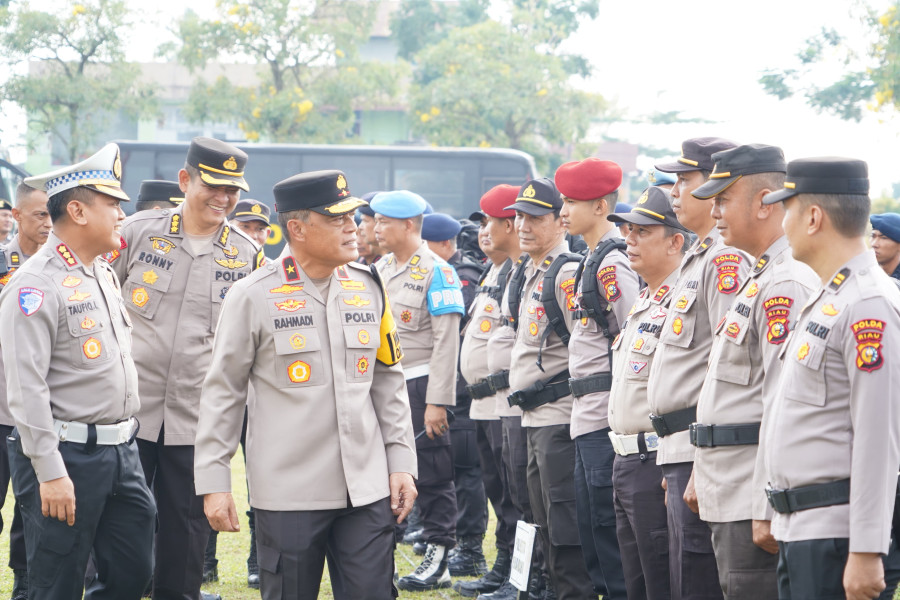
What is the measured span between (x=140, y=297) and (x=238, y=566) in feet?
8.82

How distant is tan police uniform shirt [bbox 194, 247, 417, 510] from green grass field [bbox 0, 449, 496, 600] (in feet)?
8.88

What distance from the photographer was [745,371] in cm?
354

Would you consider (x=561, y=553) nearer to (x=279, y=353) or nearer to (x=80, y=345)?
(x=279, y=353)

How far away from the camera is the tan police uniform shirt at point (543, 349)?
211 inches

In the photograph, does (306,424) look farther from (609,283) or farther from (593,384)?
(609,283)

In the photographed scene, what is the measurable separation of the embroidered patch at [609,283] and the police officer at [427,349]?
1750mm

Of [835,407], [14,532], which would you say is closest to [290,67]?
[14,532]

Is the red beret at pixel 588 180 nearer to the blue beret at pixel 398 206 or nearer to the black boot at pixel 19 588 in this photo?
the blue beret at pixel 398 206

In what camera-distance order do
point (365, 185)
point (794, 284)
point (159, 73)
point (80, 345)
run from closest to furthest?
1. point (794, 284)
2. point (80, 345)
3. point (365, 185)
4. point (159, 73)

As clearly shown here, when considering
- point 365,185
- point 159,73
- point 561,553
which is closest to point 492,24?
point 365,185

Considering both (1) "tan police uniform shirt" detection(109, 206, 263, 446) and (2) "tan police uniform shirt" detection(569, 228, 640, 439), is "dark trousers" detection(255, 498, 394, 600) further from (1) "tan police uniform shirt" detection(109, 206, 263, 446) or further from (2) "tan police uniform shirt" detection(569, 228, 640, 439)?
(2) "tan police uniform shirt" detection(569, 228, 640, 439)

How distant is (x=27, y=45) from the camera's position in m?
21.2

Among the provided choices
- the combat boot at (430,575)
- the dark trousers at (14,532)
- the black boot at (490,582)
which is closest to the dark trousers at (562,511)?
the black boot at (490,582)

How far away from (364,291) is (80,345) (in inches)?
46.2
